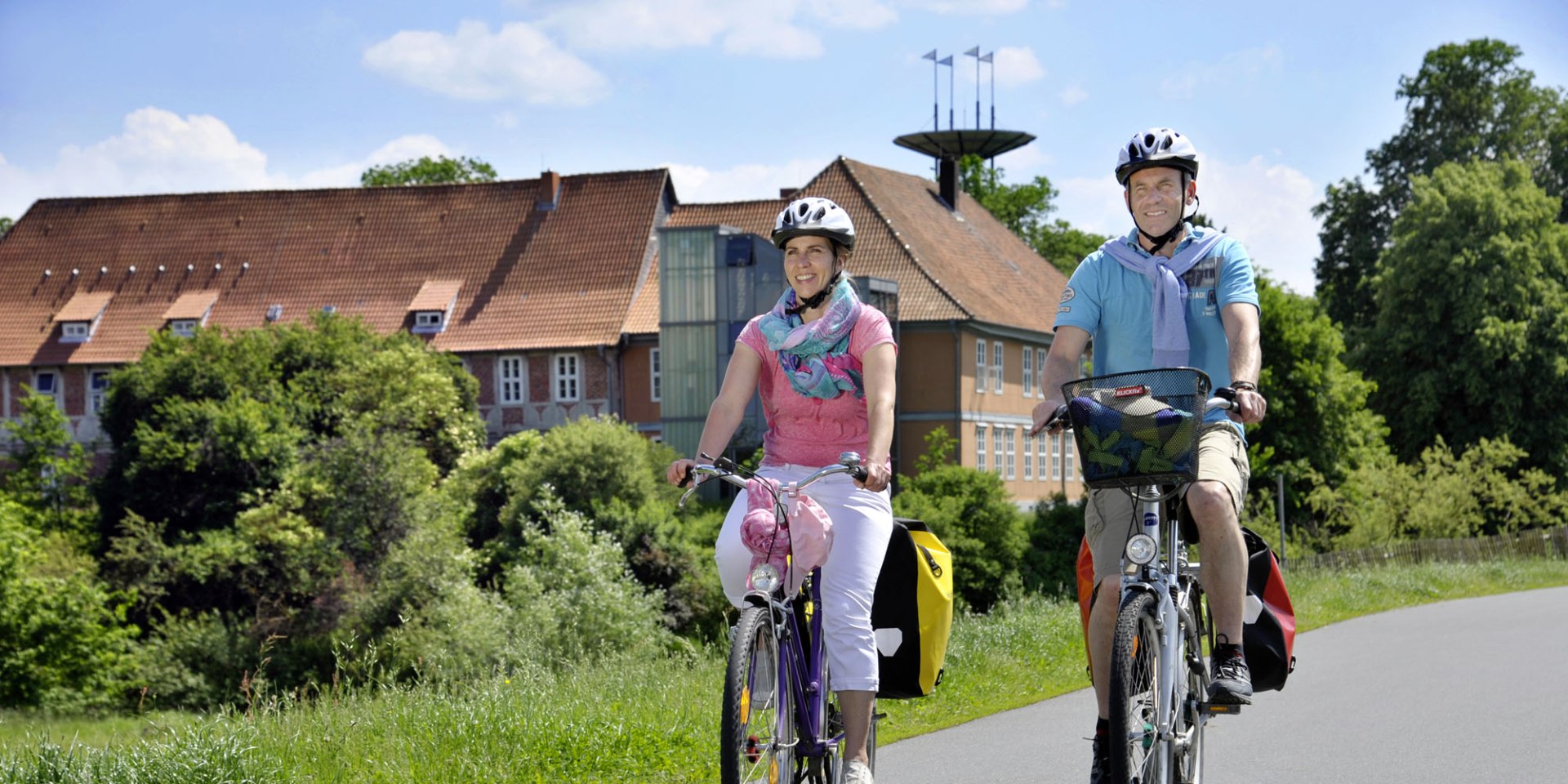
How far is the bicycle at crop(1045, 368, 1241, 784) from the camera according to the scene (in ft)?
16.6

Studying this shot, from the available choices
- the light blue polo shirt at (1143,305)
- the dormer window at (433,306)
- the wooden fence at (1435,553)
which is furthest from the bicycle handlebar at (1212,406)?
the dormer window at (433,306)

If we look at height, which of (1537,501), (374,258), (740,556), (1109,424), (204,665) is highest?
(374,258)

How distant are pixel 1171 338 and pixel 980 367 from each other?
48.5 m

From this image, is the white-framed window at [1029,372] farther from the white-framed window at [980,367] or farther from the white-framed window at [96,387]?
the white-framed window at [96,387]

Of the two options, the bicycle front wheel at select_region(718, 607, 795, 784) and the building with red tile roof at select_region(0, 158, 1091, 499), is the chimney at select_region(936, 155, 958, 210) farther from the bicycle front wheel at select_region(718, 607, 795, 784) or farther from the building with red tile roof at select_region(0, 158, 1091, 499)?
the bicycle front wheel at select_region(718, 607, 795, 784)

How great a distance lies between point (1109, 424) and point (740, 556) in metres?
1.27

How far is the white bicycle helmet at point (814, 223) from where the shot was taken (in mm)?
5875

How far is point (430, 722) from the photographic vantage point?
820 cm

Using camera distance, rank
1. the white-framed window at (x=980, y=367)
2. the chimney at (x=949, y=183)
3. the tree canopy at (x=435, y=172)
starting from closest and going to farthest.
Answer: the white-framed window at (x=980, y=367) < the chimney at (x=949, y=183) < the tree canopy at (x=435, y=172)

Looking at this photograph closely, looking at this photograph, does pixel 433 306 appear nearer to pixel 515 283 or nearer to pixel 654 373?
pixel 515 283

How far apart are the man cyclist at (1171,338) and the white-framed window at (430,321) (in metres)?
55.9

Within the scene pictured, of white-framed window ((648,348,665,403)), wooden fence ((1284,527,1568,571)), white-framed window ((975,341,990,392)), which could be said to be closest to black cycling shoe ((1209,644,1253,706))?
wooden fence ((1284,527,1568,571))

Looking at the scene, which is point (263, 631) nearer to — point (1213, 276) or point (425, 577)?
point (425, 577)

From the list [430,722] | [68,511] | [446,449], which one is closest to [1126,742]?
[430,722]
